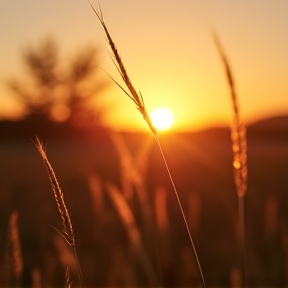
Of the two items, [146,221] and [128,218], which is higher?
[146,221]

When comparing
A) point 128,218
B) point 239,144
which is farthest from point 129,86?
point 128,218

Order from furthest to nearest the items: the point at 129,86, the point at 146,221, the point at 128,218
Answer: the point at 146,221 < the point at 128,218 < the point at 129,86

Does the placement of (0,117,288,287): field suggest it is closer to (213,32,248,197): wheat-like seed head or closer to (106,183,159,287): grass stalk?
(106,183,159,287): grass stalk

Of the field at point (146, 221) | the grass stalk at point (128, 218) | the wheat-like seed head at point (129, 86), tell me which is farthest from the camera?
the field at point (146, 221)

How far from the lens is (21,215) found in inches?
322

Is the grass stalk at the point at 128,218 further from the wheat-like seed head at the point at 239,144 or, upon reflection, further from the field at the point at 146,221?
the wheat-like seed head at the point at 239,144

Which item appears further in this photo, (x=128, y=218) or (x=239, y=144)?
(x=128, y=218)

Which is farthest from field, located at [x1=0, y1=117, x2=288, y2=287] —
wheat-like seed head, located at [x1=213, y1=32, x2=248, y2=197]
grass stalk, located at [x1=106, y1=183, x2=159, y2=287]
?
wheat-like seed head, located at [x1=213, y1=32, x2=248, y2=197]

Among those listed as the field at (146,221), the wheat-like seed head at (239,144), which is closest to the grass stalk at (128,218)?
the field at (146,221)

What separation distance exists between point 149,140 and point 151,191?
26.1 ft

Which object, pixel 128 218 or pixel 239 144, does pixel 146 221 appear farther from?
pixel 239 144

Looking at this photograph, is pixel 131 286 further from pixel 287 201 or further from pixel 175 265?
pixel 287 201

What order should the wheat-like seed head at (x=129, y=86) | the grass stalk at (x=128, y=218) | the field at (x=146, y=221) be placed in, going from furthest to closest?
1. the field at (x=146, y=221)
2. the grass stalk at (x=128, y=218)
3. the wheat-like seed head at (x=129, y=86)

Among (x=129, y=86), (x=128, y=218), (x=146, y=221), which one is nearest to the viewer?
(x=129, y=86)
